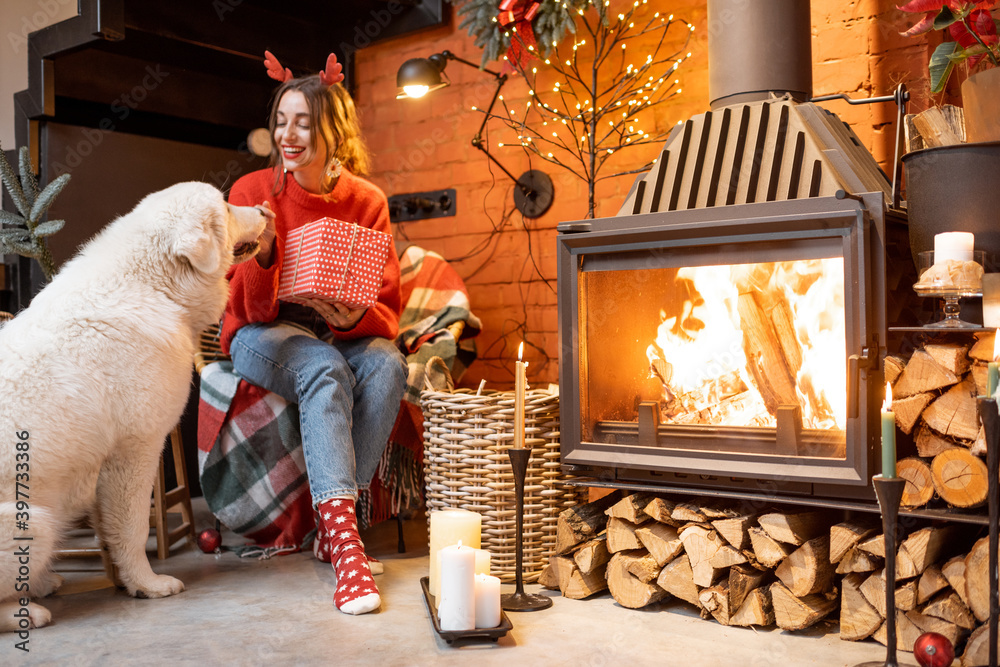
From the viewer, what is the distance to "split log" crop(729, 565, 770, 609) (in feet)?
5.69

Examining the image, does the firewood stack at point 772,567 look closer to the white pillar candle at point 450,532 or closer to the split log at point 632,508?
the split log at point 632,508

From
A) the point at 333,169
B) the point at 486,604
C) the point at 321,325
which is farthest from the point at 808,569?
the point at 333,169

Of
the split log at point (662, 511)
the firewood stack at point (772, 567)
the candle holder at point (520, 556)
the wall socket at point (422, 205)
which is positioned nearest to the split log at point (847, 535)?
the firewood stack at point (772, 567)

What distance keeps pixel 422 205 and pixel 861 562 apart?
2068mm

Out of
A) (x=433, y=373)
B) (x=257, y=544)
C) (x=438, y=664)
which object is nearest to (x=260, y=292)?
(x=433, y=373)

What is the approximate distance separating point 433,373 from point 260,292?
0.54 meters

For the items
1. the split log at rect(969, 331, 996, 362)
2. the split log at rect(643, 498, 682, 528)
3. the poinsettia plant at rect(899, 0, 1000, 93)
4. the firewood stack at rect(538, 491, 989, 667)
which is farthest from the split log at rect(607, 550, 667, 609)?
the poinsettia plant at rect(899, 0, 1000, 93)

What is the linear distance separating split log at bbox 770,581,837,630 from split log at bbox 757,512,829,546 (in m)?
0.11

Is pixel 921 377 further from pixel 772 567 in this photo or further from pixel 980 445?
pixel 772 567

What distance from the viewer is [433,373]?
2.39m

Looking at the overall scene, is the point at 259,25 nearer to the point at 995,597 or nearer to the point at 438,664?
the point at 438,664

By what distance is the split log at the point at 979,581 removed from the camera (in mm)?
1475

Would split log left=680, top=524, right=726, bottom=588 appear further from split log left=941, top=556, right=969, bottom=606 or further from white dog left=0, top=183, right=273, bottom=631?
white dog left=0, top=183, right=273, bottom=631

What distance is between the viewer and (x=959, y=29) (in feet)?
5.74
